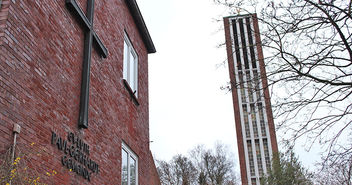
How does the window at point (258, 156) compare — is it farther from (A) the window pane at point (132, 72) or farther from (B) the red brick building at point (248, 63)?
(B) the red brick building at point (248, 63)

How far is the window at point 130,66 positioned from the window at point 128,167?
1555mm

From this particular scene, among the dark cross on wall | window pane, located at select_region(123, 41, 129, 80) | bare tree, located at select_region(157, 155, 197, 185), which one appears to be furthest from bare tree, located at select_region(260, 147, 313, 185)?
bare tree, located at select_region(157, 155, 197, 185)

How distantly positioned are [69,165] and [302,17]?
4.35m

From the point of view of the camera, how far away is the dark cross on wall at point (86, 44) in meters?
5.45

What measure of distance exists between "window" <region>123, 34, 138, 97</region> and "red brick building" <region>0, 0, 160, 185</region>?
3.6 inches

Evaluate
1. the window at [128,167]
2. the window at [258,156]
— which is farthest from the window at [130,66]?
the window at [258,156]

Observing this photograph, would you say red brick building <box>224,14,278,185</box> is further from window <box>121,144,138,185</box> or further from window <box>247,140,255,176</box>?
window <box>247,140,255,176</box>

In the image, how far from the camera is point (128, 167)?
8.05m

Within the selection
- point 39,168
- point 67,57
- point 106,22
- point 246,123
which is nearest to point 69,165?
point 39,168

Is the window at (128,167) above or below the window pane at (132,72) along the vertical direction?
below

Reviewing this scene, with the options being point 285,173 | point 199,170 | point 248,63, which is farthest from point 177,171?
point 248,63

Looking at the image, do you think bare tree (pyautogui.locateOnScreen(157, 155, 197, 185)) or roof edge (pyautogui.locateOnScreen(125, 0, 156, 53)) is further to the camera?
bare tree (pyautogui.locateOnScreen(157, 155, 197, 185))

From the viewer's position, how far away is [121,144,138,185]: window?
7.77m

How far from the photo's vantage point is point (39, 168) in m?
4.11
